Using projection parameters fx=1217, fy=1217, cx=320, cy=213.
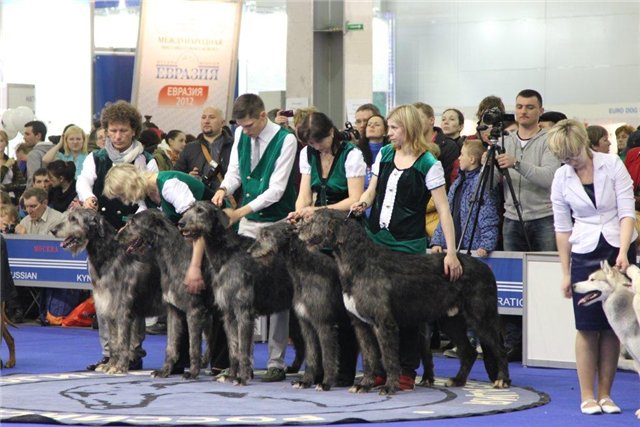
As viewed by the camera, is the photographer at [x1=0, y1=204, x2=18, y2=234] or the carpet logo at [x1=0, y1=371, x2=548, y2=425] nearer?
the carpet logo at [x1=0, y1=371, x2=548, y2=425]

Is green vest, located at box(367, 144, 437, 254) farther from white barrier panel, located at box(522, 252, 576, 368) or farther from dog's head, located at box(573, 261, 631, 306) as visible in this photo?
white barrier panel, located at box(522, 252, 576, 368)

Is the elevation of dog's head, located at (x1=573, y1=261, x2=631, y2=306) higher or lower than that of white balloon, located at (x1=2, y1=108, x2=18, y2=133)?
lower

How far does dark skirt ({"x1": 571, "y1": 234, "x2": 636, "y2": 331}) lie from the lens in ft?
21.3

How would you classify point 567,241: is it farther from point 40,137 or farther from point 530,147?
point 40,137

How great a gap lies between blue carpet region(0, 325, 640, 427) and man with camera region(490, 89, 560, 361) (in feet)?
2.75

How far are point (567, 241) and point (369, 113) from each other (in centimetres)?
367

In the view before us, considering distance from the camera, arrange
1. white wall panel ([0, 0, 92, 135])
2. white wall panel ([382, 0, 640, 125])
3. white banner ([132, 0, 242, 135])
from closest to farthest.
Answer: white banner ([132, 0, 242, 135])
white wall panel ([382, 0, 640, 125])
white wall panel ([0, 0, 92, 135])

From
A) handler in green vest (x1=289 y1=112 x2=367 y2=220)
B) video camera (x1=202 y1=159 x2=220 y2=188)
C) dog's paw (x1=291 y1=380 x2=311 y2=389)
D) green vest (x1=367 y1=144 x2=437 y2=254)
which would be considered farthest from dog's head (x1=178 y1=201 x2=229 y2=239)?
video camera (x1=202 y1=159 x2=220 y2=188)

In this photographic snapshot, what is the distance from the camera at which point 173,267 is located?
309 inches

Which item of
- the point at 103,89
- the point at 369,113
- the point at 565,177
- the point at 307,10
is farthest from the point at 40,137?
the point at 565,177

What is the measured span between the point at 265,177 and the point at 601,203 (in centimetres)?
239

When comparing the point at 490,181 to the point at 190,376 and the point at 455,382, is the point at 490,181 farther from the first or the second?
the point at 190,376

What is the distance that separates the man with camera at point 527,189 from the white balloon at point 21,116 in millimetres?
9563

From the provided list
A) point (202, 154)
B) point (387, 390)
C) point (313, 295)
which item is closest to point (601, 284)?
point (387, 390)
